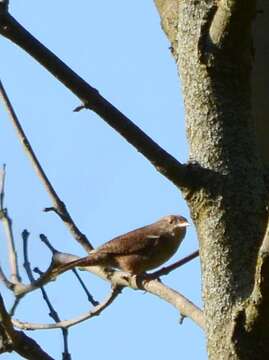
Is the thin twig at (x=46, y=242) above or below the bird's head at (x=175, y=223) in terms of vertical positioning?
below

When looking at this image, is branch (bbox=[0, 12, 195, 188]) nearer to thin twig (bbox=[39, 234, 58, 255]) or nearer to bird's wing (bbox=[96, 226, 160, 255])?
thin twig (bbox=[39, 234, 58, 255])

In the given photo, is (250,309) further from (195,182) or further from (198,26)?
(198,26)

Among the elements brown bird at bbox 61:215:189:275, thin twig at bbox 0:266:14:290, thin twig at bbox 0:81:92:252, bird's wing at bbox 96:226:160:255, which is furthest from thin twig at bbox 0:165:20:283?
bird's wing at bbox 96:226:160:255

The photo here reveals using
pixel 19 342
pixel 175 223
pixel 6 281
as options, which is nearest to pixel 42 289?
pixel 6 281

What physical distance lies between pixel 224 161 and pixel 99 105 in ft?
0.96

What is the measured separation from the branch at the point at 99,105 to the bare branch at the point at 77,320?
0.63 metres

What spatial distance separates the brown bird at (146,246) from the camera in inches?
190

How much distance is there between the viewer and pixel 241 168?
166 cm

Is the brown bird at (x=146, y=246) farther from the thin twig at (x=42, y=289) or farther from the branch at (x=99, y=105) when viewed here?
the branch at (x=99, y=105)

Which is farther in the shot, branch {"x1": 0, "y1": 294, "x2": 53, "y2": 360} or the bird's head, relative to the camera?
the bird's head

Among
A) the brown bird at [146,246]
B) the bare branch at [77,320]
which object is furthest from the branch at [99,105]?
the brown bird at [146,246]

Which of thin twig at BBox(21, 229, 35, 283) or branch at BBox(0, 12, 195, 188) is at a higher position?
branch at BBox(0, 12, 195, 188)

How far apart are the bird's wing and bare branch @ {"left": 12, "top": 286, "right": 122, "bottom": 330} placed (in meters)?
2.49

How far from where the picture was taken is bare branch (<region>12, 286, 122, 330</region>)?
2094mm
